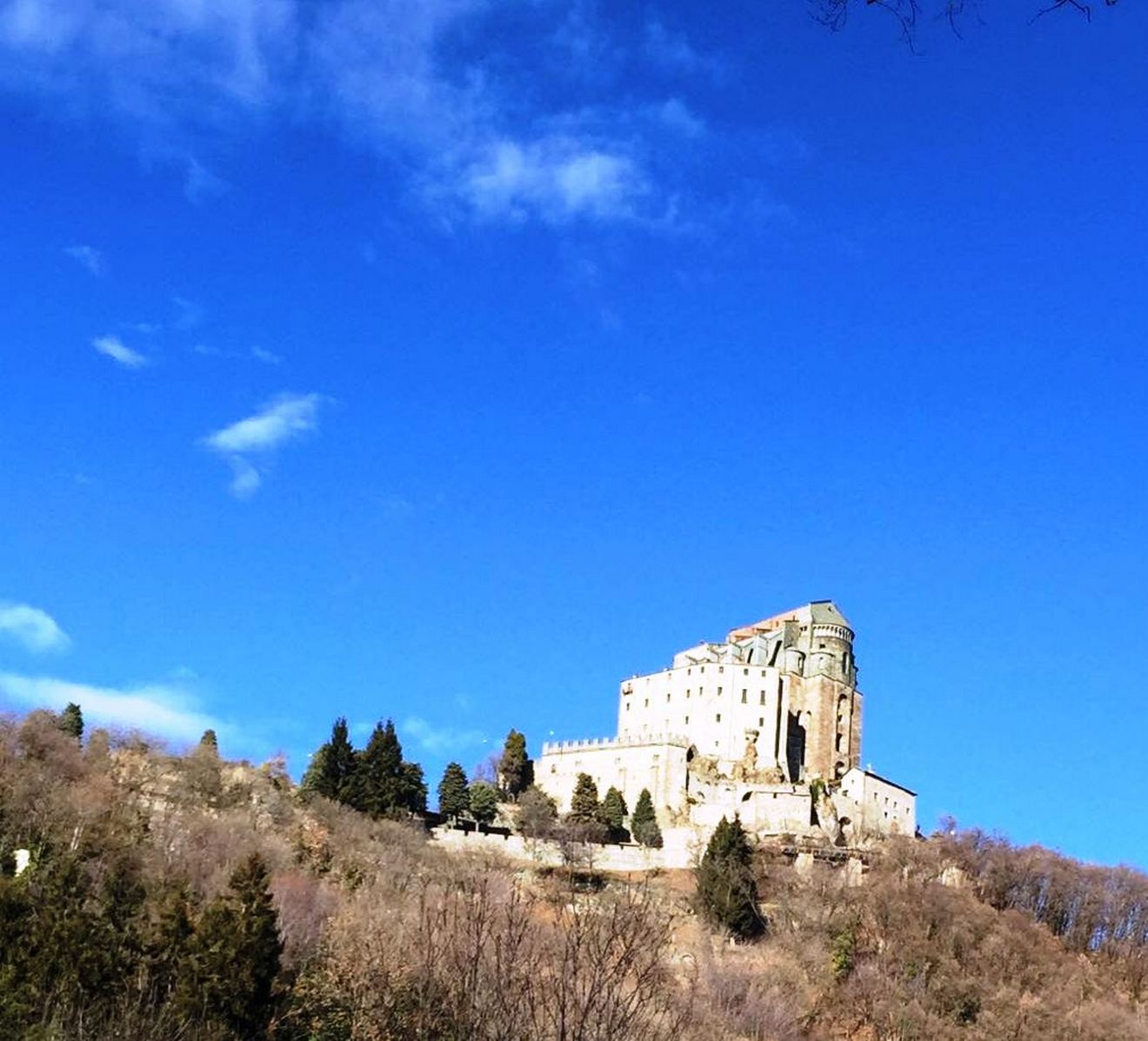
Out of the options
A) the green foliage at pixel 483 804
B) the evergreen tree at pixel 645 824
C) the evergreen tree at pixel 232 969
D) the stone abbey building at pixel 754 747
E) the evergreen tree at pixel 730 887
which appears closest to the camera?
the evergreen tree at pixel 232 969

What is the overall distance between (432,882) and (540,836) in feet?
53.2

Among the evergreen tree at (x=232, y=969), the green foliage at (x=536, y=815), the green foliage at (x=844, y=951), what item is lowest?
the evergreen tree at (x=232, y=969)

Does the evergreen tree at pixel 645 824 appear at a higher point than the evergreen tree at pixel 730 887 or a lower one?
higher

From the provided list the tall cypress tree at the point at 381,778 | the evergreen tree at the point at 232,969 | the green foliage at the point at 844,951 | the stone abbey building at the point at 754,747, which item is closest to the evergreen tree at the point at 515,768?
the stone abbey building at the point at 754,747

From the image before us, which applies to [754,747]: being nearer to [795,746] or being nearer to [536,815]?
[795,746]

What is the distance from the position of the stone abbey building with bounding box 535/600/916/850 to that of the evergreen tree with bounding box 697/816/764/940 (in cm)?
698

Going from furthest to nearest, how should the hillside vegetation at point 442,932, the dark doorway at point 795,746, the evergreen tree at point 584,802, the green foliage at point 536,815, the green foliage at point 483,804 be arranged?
the dark doorway at point 795,746 < the green foliage at point 483,804 < the evergreen tree at point 584,802 < the green foliage at point 536,815 < the hillside vegetation at point 442,932

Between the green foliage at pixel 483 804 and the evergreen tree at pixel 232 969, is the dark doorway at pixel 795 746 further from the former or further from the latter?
the evergreen tree at pixel 232 969

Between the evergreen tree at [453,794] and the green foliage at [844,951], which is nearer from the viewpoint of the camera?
the green foliage at [844,951]

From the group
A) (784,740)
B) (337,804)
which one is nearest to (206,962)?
(337,804)

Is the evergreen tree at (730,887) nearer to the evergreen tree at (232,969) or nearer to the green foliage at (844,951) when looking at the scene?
the green foliage at (844,951)

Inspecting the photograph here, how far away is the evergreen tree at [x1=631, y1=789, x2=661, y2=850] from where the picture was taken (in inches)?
3310

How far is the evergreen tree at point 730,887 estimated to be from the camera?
2867 inches

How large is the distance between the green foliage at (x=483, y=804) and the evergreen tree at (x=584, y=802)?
414cm
